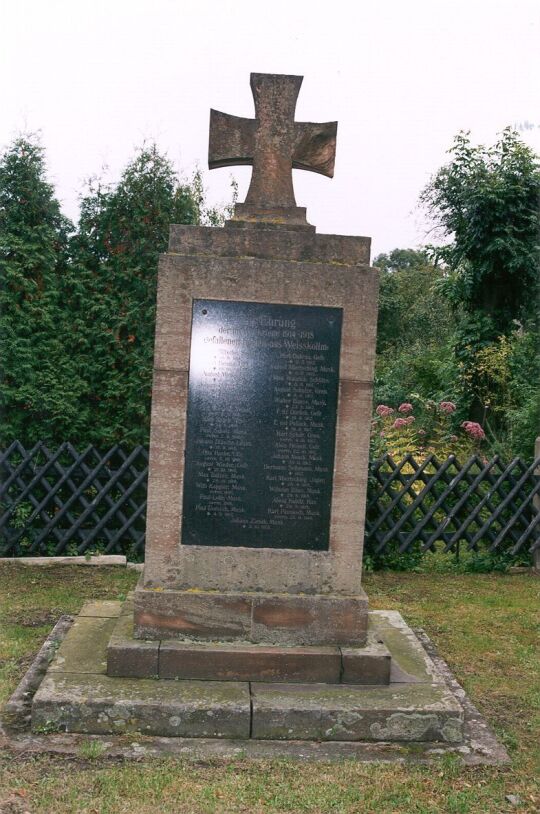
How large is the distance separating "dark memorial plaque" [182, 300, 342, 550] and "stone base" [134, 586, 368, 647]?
1.25ft

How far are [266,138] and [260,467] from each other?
237cm

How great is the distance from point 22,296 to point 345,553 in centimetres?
588

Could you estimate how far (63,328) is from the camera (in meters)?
9.50

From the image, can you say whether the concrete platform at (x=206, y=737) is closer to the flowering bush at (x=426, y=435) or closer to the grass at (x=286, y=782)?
the grass at (x=286, y=782)

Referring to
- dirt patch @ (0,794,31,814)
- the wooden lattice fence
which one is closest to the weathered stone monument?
dirt patch @ (0,794,31,814)

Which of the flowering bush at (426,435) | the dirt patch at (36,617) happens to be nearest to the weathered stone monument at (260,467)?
the dirt patch at (36,617)

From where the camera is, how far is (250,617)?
5.37 m

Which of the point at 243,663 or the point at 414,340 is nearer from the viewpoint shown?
the point at 243,663

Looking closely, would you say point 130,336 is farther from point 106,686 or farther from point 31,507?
point 106,686

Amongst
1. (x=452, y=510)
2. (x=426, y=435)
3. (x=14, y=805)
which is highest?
(x=426, y=435)

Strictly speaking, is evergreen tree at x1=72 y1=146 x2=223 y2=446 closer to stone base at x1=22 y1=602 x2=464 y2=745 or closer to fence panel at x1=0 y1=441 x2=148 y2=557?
fence panel at x1=0 y1=441 x2=148 y2=557

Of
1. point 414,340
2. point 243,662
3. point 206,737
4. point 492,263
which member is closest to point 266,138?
point 243,662

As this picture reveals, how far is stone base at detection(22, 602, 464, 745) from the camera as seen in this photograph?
4820 millimetres

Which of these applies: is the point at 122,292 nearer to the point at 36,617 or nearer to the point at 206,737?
the point at 36,617
